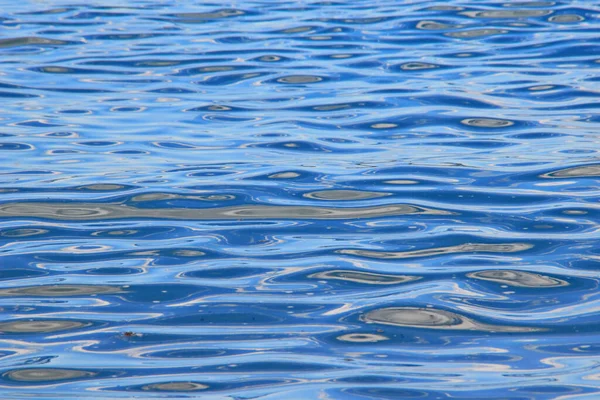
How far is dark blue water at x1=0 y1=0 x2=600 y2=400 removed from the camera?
291 cm

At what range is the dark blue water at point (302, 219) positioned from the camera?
2.91 m

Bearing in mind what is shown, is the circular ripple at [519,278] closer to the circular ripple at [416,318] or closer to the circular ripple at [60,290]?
the circular ripple at [416,318]

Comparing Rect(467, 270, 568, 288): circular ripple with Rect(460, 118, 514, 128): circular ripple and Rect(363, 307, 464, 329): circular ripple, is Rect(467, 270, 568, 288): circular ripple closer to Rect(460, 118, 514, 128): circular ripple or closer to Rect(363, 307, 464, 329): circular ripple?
Rect(363, 307, 464, 329): circular ripple

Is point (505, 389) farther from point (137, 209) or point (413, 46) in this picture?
point (413, 46)

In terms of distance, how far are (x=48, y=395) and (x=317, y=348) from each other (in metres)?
0.83

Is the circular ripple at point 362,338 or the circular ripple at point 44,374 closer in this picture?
the circular ripple at point 44,374

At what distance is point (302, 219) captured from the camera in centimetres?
433

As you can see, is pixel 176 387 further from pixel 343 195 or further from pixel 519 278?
pixel 343 195

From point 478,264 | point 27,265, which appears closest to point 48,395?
point 27,265

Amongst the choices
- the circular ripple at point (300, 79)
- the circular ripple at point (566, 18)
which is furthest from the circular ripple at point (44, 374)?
the circular ripple at point (566, 18)

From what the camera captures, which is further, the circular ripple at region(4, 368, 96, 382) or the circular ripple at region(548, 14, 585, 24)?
the circular ripple at region(548, 14, 585, 24)

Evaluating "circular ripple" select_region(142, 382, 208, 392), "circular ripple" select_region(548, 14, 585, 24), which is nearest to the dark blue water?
"circular ripple" select_region(142, 382, 208, 392)

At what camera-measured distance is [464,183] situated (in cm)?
482

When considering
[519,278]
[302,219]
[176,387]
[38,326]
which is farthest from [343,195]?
[176,387]
